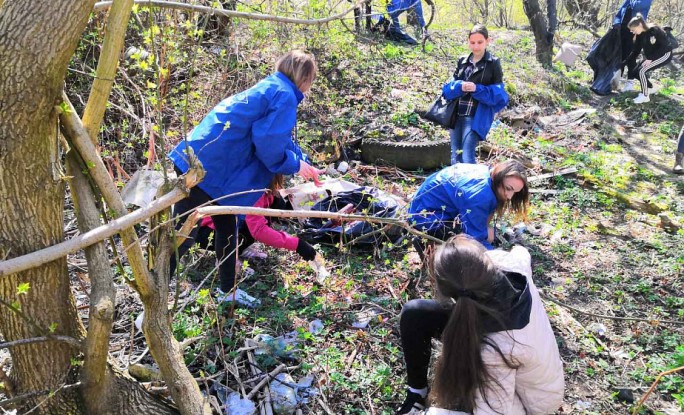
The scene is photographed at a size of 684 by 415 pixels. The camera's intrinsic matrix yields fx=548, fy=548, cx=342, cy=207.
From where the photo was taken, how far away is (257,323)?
336cm

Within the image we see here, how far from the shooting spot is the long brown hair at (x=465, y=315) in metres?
2.25

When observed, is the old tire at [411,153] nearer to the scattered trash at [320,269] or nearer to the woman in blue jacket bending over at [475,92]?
the woman in blue jacket bending over at [475,92]

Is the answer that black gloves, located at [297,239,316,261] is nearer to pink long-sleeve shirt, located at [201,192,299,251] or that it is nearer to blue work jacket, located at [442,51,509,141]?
pink long-sleeve shirt, located at [201,192,299,251]

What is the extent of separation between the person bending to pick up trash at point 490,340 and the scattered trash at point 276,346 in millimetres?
943

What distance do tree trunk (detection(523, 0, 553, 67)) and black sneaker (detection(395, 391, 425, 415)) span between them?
7.89m

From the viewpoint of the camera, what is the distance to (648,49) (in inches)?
329

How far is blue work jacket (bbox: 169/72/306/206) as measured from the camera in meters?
3.14

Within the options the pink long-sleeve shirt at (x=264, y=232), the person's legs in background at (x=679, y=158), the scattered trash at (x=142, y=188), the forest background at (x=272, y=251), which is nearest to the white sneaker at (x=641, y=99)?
the forest background at (x=272, y=251)

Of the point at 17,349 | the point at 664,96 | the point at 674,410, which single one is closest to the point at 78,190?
the point at 17,349

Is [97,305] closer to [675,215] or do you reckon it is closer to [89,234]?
[89,234]

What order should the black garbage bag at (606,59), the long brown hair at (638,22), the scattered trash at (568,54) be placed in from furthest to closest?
the scattered trash at (568,54) → the black garbage bag at (606,59) → the long brown hair at (638,22)

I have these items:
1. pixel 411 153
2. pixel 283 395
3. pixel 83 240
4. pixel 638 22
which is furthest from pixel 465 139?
pixel 638 22

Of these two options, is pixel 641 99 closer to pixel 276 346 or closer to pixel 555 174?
pixel 555 174

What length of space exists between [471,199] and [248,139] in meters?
1.50
